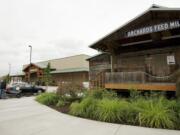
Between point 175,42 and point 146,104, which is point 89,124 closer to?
point 146,104

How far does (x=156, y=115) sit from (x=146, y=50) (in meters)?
9.82

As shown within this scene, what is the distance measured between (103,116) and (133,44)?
367 inches

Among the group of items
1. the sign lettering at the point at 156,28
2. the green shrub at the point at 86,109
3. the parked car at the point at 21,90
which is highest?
the sign lettering at the point at 156,28

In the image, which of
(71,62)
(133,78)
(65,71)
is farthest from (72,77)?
(133,78)

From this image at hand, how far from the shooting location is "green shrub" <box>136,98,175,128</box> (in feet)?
22.7

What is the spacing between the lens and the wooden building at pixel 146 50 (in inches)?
475

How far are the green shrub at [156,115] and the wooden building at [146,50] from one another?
3833mm

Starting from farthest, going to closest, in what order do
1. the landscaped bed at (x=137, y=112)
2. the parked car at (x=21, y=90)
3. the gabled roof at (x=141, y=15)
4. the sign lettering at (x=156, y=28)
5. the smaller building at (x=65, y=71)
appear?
the smaller building at (x=65, y=71) → the parked car at (x=21, y=90) → the gabled roof at (x=141, y=15) → the sign lettering at (x=156, y=28) → the landscaped bed at (x=137, y=112)

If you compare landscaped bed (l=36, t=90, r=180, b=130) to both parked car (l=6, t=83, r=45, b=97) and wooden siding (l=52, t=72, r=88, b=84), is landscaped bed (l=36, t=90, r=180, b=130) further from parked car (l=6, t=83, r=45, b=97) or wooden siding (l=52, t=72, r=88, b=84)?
wooden siding (l=52, t=72, r=88, b=84)

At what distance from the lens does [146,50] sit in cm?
1605

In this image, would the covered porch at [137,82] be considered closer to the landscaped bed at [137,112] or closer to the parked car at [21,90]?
the landscaped bed at [137,112]

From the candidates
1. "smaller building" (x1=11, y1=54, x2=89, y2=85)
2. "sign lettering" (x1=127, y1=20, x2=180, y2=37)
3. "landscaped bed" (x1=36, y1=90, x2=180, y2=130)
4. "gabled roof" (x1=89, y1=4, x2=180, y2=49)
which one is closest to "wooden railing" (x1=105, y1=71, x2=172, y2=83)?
"sign lettering" (x1=127, y1=20, x2=180, y2=37)

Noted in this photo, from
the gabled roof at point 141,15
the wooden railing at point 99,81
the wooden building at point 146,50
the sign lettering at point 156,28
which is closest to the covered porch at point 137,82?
the wooden building at point 146,50

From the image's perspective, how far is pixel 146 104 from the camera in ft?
26.0
